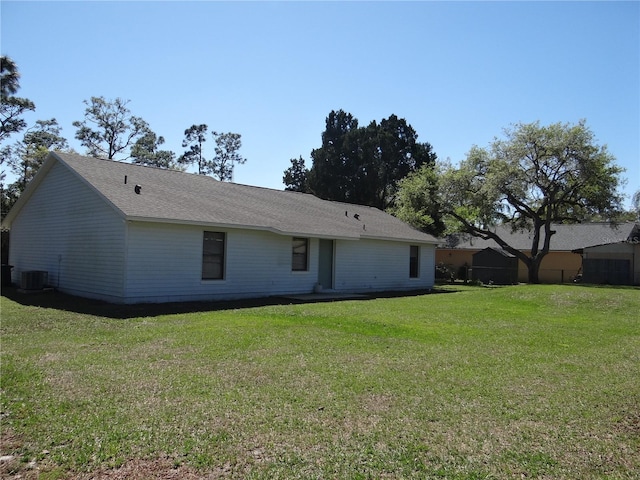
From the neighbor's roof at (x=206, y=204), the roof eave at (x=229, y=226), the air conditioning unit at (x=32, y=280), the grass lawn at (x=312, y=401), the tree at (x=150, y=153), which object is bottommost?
the grass lawn at (x=312, y=401)

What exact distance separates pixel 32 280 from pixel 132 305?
16.1 ft

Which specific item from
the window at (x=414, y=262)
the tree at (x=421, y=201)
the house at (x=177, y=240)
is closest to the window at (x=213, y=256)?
the house at (x=177, y=240)

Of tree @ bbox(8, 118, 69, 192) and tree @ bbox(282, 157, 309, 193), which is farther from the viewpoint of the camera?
tree @ bbox(282, 157, 309, 193)

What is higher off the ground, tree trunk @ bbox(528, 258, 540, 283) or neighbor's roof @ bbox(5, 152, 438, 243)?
neighbor's roof @ bbox(5, 152, 438, 243)

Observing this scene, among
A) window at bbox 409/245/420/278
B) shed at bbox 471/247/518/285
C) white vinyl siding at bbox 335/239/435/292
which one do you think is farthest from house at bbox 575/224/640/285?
window at bbox 409/245/420/278

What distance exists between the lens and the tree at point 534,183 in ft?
94.1

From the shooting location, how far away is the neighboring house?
111 ft

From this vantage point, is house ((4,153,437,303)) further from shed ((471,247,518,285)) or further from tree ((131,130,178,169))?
tree ((131,130,178,169))

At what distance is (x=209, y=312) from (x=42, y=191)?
9.93m

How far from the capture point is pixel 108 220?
14.0 metres

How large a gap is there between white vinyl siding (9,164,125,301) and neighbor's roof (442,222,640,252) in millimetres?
28221

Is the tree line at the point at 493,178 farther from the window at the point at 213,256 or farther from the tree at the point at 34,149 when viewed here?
the window at the point at 213,256

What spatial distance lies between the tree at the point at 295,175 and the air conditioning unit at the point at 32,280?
4212cm

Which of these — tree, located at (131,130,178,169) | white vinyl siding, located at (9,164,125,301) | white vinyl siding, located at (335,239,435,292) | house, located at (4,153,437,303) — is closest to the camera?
house, located at (4,153,437,303)
